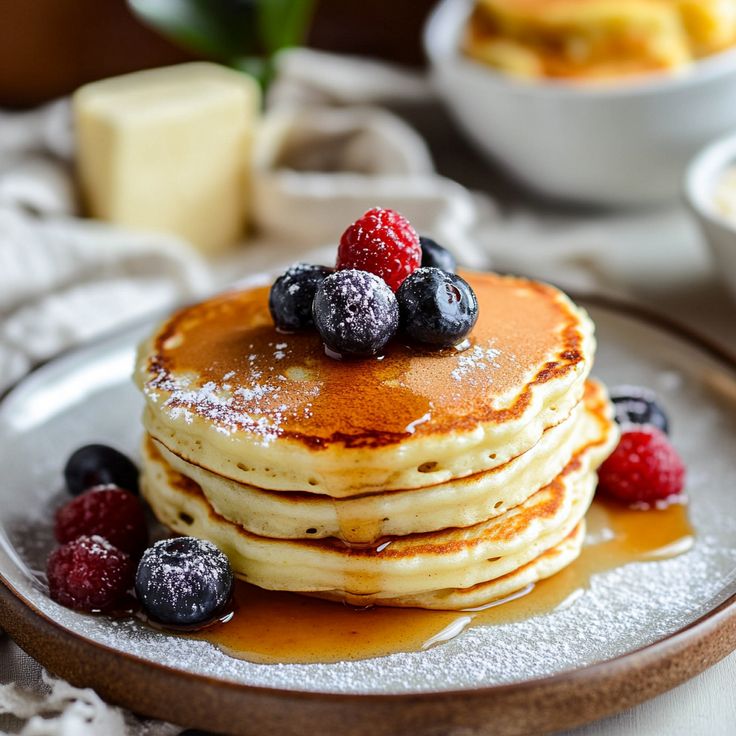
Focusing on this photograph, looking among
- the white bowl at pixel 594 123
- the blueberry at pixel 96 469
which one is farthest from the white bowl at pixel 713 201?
the blueberry at pixel 96 469

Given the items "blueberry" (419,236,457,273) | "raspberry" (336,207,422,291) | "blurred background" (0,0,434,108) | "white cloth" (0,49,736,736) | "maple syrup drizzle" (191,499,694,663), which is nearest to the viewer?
"maple syrup drizzle" (191,499,694,663)

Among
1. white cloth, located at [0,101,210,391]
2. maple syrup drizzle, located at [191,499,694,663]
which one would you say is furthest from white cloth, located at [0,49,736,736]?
maple syrup drizzle, located at [191,499,694,663]

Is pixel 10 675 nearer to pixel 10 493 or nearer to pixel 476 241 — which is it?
pixel 10 493

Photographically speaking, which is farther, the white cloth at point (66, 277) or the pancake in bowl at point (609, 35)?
the pancake in bowl at point (609, 35)

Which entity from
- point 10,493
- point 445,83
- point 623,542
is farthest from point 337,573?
point 445,83

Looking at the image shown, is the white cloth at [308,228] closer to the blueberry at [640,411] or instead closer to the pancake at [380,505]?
the blueberry at [640,411]

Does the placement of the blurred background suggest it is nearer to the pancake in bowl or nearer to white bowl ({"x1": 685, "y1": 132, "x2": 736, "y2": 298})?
the pancake in bowl
